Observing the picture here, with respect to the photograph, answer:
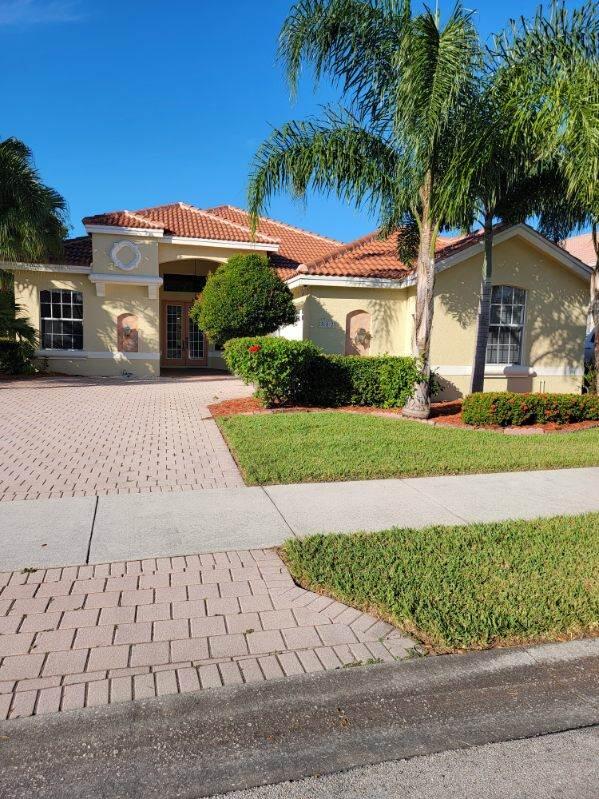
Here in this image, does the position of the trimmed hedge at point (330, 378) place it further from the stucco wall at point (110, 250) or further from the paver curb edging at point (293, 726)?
the paver curb edging at point (293, 726)

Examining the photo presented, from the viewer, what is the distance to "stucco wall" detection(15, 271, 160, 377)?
19.1 meters

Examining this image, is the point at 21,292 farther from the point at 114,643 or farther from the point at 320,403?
the point at 114,643

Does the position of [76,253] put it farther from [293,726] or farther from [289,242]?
[293,726]

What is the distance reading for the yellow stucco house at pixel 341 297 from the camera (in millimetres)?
15477

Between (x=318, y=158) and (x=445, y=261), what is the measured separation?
5113 mm

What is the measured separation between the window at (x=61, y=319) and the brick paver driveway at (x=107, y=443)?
452cm

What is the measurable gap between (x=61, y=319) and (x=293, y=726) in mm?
19040

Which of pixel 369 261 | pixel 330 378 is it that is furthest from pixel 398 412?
pixel 369 261

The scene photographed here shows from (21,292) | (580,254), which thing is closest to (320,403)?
(21,292)

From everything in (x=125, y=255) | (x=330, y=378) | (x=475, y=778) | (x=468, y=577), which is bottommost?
(x=475, y=778)

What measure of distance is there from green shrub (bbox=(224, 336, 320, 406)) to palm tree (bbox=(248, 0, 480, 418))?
2.36m

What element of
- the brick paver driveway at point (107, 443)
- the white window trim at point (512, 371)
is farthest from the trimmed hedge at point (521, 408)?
the brick paver driveway at point (107, 443)

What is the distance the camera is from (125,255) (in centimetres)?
1909

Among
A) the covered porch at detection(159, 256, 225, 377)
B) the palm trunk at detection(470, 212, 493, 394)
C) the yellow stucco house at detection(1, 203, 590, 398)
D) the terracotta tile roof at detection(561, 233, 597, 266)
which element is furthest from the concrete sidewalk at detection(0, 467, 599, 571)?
the terracotta tile roof at detection(561, 233, 597, 266)
